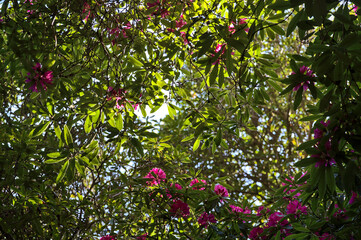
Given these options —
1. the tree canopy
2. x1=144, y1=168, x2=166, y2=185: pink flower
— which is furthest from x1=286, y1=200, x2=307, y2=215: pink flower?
x1=144, y1=168, x2=166, y2=185: pink flower

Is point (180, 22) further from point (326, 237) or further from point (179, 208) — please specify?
point (326, 237)

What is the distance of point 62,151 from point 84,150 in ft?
0.39

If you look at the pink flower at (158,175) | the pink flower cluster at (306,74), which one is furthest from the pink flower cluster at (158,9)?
the pink flower at (158,175)

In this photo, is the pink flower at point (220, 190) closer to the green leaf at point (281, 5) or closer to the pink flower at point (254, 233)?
the pink flower at point (254, 233)

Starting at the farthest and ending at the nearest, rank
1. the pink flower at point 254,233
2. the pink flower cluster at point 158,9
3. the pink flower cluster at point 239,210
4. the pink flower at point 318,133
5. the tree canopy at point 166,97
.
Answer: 1. the pink flower cluster at point 239,210
2. the pink flower at point 254,233
3. the pink flower cluster at point 158,9
4. the tree canopy at point 166,97
5. the pink flower at point 318,133

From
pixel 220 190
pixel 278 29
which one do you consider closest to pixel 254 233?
pixel 220 190

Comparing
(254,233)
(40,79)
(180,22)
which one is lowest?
(254,233)

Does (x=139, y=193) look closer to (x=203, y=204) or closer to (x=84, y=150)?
(x=203, y=204)

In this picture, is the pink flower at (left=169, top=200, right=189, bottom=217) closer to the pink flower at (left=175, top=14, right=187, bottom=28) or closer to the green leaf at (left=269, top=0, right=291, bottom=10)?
the pink flower at (left=175, top=14, right=187, bottom=28)

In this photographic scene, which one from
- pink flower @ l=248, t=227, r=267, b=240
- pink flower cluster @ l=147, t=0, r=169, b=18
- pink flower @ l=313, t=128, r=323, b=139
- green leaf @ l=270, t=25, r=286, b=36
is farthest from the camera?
pink flower @ l=248, t=227, r=267, b=240

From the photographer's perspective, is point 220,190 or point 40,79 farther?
point 220,190

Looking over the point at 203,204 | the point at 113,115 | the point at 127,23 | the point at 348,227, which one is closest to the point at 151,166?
the point at 203,204

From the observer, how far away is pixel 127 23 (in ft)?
7.63

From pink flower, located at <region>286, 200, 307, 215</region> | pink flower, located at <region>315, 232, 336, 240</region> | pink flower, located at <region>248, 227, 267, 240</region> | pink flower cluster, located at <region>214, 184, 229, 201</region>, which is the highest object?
pink flower cluster, located at <region>214, 184, 229, 201</region>
